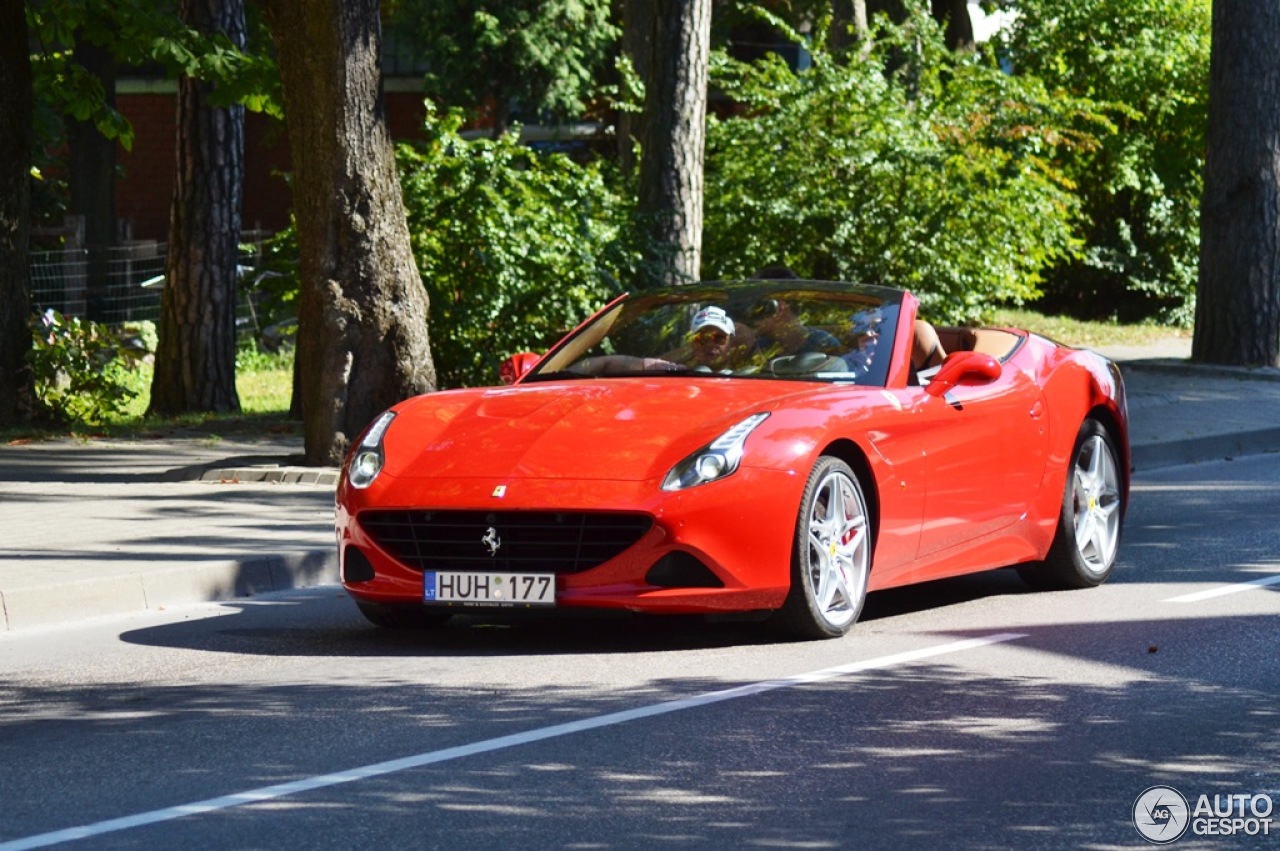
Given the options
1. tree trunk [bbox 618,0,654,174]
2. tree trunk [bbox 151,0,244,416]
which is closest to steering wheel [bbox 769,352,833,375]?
tree trunk [bbox 151,0,244,416]

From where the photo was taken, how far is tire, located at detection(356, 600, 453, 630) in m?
8.87

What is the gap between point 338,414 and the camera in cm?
1434

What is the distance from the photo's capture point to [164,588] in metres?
10.0

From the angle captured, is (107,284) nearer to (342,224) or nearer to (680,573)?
(342,224)

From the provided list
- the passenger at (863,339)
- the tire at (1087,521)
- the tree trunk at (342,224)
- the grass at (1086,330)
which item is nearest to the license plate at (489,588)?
the passenger at (863,339)

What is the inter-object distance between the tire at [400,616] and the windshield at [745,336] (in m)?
1.25

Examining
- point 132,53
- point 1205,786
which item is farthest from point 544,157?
point 1205,786

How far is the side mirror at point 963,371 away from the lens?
9.32 metres

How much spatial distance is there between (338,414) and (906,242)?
31.2 ft

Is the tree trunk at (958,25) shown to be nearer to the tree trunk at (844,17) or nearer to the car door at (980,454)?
the tree trunk at (844,17)

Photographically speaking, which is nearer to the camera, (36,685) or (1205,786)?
(1205,786)

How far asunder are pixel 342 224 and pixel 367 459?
231 inches

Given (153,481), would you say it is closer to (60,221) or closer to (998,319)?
(998,319)

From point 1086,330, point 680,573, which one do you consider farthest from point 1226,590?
point 1086,330
